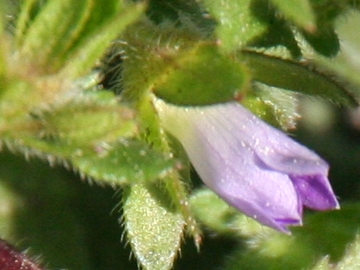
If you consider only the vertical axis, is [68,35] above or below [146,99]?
above

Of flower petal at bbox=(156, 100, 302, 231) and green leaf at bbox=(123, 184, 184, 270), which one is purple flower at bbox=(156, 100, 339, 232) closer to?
flower petal at bbox=(156, 100, 302, 231)

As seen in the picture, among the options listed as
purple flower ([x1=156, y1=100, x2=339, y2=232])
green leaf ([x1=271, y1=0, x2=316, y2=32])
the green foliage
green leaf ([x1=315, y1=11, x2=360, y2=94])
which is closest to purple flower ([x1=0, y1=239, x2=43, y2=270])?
the green foliage

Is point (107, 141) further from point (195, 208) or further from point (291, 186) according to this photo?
point (195, 208)

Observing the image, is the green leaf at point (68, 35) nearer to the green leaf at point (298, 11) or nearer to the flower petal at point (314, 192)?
the green leaf at point (298, 11)

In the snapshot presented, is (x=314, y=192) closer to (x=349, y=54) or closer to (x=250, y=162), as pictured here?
(x=250, y=162)

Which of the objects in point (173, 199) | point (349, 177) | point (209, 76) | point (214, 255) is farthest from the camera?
point (349, 177)

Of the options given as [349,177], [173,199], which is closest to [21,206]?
[173,199]

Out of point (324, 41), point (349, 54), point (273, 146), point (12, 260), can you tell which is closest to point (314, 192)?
point (273, 146)

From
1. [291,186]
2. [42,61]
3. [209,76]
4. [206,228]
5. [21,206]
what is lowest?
[206,228]
